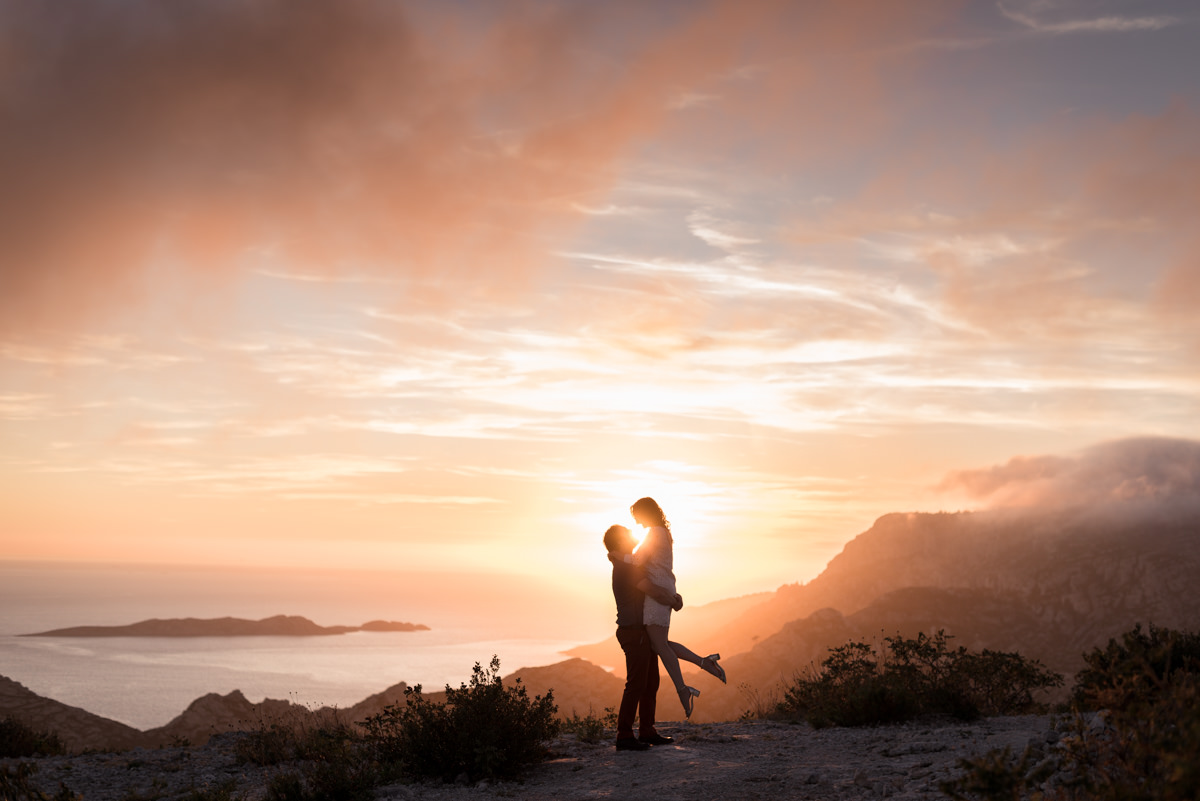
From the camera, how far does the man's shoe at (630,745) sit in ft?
29.0

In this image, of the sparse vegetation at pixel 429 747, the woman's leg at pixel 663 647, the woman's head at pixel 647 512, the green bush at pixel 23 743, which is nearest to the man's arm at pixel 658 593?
the woman's leg at pixel 663 647

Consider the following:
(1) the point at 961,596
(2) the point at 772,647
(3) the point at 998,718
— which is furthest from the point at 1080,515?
(3) the point at 998,718

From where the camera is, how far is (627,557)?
864 centimetres

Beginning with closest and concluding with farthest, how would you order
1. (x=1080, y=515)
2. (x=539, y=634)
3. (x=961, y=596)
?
(x=961, y=596) → (x=1080, y=515) → (x=539, y=634)

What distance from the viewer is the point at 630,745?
8.84 m

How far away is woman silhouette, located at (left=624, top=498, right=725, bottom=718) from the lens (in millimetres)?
8492

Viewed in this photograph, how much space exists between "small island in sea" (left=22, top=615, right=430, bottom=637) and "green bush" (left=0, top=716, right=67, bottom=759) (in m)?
161

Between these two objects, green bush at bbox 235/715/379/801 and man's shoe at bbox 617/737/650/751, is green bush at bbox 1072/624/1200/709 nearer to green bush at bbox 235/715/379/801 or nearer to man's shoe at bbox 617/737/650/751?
man's shoe at bbox 617/737/650/751

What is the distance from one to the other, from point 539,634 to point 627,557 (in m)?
185

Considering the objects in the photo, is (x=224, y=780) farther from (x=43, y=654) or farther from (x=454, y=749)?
(x=43, y=654)

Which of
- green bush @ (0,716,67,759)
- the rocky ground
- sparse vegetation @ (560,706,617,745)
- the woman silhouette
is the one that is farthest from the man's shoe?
green bush @ (0,716,67,759)

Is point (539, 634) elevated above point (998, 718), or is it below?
below

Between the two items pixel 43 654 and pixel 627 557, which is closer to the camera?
pixel 627 557

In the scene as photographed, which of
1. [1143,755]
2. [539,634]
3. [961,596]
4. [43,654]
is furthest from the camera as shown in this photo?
[539,634]
